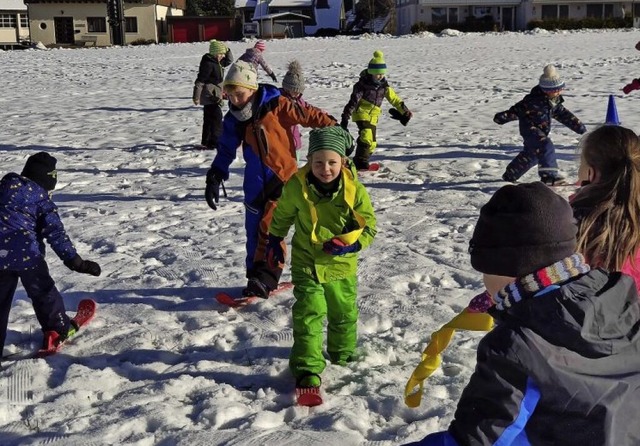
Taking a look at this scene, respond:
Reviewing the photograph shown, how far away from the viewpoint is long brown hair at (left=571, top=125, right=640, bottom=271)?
2.94 meters

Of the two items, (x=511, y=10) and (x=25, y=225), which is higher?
(x=511, y=10)

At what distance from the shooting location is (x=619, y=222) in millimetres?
2965

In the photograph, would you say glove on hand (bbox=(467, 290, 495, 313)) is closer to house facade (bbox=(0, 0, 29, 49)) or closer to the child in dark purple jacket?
the child in dark purple jacket

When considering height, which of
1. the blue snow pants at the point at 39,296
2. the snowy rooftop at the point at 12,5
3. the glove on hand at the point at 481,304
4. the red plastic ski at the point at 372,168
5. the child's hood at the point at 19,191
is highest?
the snowy rooftop at the point at 12,5

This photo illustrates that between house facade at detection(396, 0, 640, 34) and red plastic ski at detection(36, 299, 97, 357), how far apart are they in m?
53.2

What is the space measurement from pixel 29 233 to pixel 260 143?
5.04 ft

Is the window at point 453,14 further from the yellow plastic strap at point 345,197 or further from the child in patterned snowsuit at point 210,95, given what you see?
the yellow plastic strap at point 345,197

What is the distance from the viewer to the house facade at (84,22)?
57.1 m

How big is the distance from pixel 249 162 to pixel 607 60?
1921 centimetres

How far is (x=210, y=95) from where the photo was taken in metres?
10.7

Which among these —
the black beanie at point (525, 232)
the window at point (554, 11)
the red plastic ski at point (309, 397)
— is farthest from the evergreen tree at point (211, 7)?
the black beanie at point (525, 232)

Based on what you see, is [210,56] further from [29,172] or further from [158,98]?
[29,172]

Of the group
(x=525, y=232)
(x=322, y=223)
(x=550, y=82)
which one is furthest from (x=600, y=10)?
(x=525, y=232)

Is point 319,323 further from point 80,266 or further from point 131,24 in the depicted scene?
point 131,24
